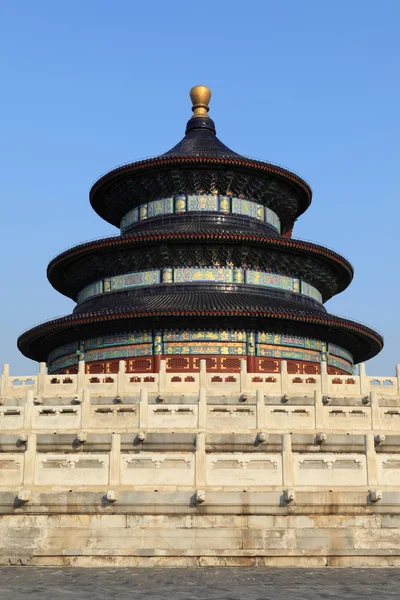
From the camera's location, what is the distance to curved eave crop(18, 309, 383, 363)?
36656mm

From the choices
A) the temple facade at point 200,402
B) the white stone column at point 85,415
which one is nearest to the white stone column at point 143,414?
the temple facade at point 200,402

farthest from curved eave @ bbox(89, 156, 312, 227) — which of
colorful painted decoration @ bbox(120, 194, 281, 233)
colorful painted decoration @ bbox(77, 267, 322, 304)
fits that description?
colorful painted decoration @ bbox(77, 267, 322, 304)

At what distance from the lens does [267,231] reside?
44.7 meters

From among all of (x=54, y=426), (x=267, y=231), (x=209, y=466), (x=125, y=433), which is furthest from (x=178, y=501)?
(x=267, y=231)

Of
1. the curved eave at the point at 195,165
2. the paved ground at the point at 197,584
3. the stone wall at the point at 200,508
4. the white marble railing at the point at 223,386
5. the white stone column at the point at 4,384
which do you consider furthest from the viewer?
the curved eave at the point at 195,165

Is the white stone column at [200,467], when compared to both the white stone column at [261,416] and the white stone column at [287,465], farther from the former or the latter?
the white stone column at [261,416]

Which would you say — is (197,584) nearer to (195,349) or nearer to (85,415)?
(85,415)

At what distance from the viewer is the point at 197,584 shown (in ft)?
41.1

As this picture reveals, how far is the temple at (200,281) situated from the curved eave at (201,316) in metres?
0.06

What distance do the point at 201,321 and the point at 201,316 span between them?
817 millimetres

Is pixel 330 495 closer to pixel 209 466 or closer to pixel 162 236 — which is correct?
pixel 209 466

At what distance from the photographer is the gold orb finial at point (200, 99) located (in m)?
49.8

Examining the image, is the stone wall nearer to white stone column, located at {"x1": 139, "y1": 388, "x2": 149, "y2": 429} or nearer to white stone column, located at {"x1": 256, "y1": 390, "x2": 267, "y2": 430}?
white stone column, located at {"x1": 256, "y1": 390, "x2": 267, "y2": 430}

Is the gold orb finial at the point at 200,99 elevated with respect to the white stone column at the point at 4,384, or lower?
elevated
